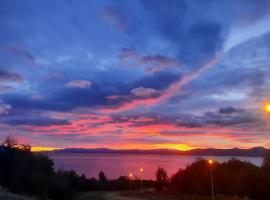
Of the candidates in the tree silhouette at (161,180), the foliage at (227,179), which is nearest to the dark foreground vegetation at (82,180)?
the foliage at (227,179)

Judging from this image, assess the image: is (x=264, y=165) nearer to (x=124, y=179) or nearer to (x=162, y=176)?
(x=162, y=176)

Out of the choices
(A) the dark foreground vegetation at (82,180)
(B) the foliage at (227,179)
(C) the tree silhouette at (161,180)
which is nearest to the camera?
(A) the dark foreground vegetation at (82,180)

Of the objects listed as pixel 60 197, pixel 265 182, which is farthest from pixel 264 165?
pixel 60 197

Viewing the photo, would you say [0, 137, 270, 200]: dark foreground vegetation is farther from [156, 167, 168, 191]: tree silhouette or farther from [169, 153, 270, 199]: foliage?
[156, 167, 168, 191]: tree silhouette

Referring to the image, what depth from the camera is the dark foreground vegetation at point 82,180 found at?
53.3 meters

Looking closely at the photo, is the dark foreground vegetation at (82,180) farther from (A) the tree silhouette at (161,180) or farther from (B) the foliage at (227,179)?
(A) the tree silhouette at (161,180)

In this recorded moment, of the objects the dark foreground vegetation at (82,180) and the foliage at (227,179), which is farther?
the foliage at (227,179)

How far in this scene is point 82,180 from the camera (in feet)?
306

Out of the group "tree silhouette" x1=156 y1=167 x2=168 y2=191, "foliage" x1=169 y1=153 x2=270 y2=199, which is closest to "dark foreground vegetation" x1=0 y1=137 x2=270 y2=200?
"foliage" x1=169 y1=153 x2=270 y2=199

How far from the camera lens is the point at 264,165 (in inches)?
2579

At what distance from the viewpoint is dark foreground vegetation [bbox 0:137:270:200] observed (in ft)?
175

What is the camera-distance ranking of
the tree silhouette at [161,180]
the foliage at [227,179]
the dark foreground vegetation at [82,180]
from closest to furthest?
1. the dark foreground vegetation at [82,180]
2. the foliage at [227,179]
3. the tree silhouette at [161,180]

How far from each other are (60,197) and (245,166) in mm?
31841

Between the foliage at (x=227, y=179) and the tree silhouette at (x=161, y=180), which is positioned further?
the tree silhouette at (x=161, y=180)
